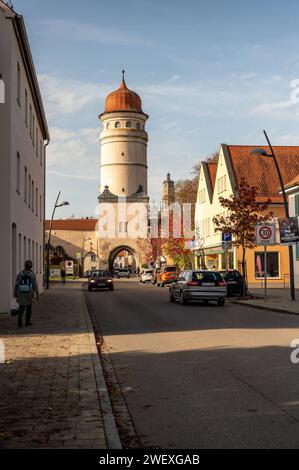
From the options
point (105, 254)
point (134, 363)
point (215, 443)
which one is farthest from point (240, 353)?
point (105, 254)

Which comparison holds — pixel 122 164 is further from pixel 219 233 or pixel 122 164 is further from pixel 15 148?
pixel 15 148

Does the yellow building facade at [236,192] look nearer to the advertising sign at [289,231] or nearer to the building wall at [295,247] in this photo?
the building wall at [295,247]

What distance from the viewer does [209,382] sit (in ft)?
29.2

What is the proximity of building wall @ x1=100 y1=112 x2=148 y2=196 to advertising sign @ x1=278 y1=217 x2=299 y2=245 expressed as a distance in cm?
7781

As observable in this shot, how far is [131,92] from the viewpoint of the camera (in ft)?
341

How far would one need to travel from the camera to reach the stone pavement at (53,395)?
584cm

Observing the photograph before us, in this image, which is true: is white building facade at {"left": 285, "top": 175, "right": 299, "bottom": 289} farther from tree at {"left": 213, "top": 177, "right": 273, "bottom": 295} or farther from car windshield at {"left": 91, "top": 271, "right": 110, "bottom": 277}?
car windshield at {"left": 91, "top": 271, "right": 110, "bottom": 277}

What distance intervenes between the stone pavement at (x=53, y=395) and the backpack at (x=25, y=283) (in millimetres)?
2372

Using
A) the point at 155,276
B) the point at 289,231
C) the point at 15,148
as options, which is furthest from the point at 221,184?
the point at 15,148

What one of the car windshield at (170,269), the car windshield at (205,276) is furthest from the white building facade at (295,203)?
the car windshield at (170,269)

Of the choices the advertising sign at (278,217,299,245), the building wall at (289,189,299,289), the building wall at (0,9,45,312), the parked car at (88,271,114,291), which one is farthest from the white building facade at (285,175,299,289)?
the building wall at (0,9,45,312)

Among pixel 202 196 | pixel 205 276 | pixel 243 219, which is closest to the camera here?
pixel 205 276

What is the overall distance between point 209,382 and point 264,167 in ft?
162

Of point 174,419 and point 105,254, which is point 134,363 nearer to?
point 174,419
